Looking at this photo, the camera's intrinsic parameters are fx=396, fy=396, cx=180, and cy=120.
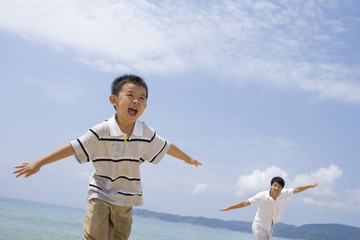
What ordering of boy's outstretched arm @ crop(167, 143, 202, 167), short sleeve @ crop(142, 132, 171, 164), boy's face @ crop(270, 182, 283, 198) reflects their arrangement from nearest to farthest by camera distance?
short sleeve @ crop(142, 132, 171, 164)
boy's outstretched arm @ crop(167, 143, 202, 167)
boy's face @ crop(270, 182, 283, 198)

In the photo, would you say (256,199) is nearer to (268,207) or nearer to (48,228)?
(268,207)

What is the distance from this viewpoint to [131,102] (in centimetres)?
349

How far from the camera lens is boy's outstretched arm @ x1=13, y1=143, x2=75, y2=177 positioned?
3.11m

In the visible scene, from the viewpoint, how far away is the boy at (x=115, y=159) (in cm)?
333

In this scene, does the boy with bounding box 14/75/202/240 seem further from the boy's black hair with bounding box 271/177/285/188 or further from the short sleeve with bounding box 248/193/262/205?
the boy's black hair with bounding box 271/177/285/188

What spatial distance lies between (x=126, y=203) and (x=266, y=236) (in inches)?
168

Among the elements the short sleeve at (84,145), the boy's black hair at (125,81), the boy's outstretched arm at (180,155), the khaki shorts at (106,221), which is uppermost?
the boy's black hair at (125,81)

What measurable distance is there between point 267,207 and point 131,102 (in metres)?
4.44

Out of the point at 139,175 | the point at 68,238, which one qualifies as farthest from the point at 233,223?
the point at 139,175

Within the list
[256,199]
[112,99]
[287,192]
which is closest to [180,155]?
[112,99]

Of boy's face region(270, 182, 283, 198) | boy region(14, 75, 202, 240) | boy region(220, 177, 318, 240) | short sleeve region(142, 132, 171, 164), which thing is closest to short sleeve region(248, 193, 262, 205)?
boy region(220, 177, 318, 240)

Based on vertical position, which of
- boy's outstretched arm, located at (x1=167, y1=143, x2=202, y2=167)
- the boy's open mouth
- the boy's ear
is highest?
the boy's ear

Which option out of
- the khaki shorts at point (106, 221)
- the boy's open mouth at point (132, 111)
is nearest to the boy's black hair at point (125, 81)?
the boy's open mouth at point (132, 111)

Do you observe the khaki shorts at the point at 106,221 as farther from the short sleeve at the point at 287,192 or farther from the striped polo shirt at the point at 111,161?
the short sleeve at the point at 287,192
